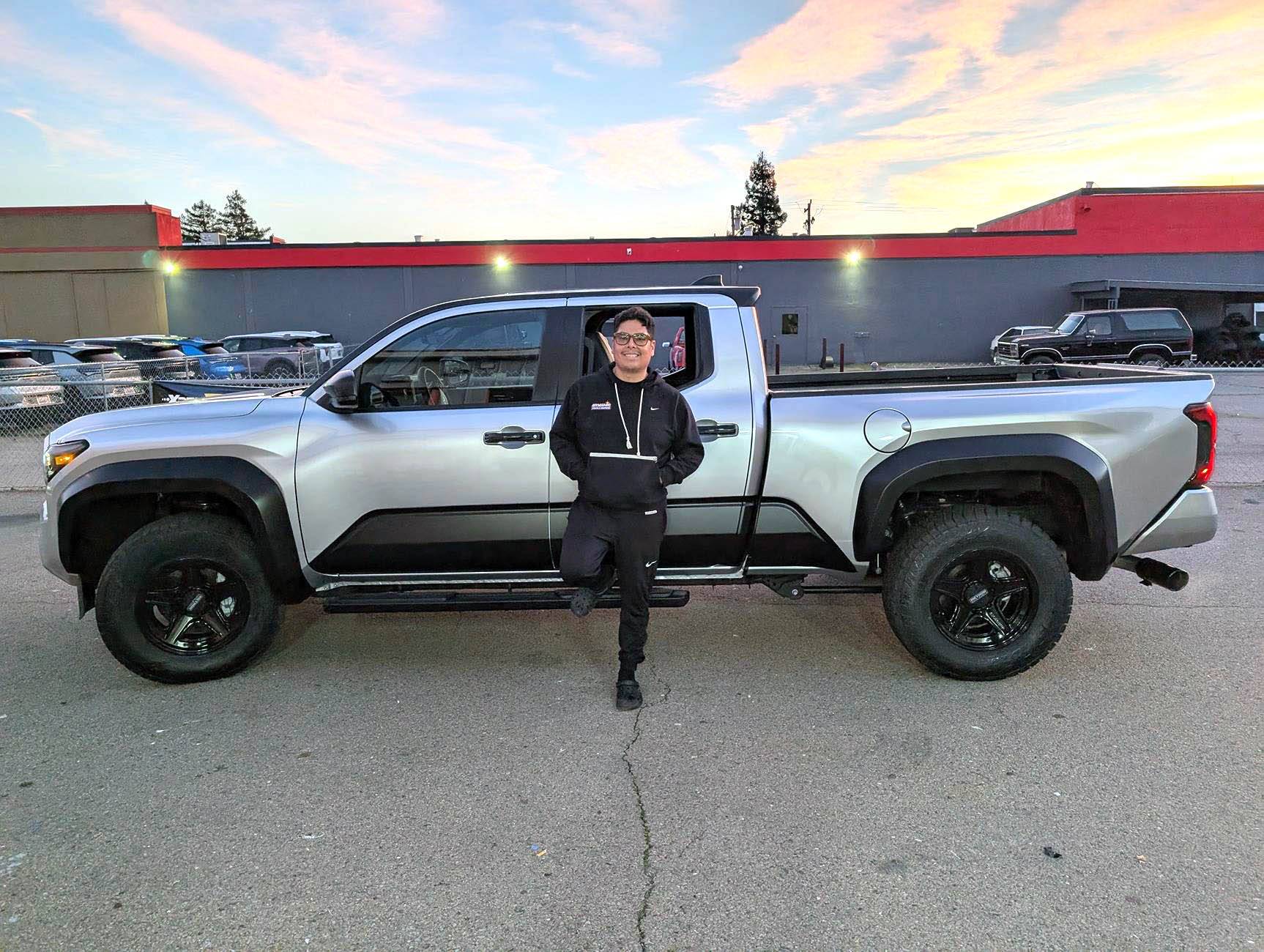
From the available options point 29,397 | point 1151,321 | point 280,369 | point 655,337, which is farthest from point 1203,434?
point 280,369

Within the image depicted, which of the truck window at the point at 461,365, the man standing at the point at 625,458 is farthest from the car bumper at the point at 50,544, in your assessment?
the man standing at the point at 625,458

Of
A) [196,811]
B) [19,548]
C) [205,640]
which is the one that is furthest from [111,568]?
[19,548]

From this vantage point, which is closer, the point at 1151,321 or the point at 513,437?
the point at 513,437

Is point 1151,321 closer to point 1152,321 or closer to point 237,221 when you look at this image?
point 1152,321

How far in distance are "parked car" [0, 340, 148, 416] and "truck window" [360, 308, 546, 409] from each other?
7.58 m

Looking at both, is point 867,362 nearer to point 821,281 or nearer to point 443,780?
point 821,281

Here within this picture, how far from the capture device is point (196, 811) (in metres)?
3.21

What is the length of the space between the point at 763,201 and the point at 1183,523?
101 m

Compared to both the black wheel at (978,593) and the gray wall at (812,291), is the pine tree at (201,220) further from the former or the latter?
the black wheel at (978,593)

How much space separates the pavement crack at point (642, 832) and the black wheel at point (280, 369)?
1903cm

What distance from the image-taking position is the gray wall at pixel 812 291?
33.1 meters

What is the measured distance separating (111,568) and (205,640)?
56cm

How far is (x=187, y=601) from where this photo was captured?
4.36 m

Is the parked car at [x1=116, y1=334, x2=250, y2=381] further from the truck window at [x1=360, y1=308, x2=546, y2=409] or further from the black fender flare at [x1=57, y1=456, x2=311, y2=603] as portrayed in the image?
the truck window at [x1=360, y1=308, x2=546, y2=409]
